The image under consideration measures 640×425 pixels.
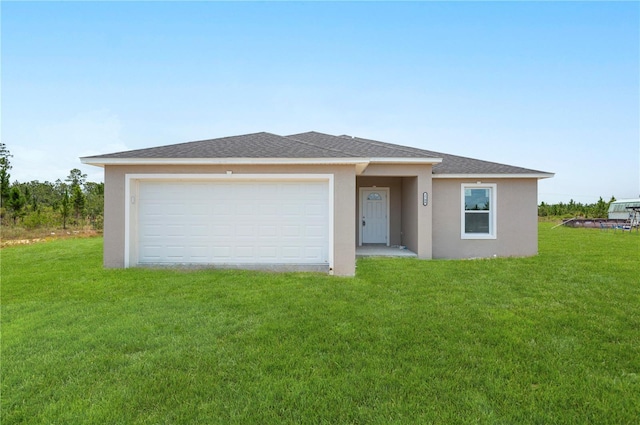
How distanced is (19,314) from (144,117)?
11955mm

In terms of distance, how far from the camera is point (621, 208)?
110 feet

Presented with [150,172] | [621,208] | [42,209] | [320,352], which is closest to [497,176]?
[320,352]

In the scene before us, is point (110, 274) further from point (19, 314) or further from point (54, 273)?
point (19, 314)

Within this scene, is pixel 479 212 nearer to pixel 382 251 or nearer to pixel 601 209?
pixel 382 251

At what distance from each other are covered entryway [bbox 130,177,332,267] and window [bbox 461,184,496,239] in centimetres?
556

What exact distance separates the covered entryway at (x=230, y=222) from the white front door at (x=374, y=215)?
5.00 metres

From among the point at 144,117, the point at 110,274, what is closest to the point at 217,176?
the point at 110,274

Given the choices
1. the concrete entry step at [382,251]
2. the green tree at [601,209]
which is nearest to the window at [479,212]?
the concrete entry step at [382,251]

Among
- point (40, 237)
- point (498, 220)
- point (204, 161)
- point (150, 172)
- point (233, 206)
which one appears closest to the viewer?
point (204, 161)

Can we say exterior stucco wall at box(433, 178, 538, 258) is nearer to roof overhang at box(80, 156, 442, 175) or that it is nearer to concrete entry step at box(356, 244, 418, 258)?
concrete entry step at box(356, 244, 418, 258)

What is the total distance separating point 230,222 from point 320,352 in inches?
221

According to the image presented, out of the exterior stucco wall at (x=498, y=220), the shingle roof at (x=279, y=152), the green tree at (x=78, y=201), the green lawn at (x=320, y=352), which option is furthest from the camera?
the green tree at (x=78, y=201)

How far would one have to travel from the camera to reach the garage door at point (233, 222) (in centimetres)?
848

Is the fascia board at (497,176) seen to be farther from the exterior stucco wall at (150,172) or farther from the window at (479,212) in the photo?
the exterior stucco wall at (150,172)
